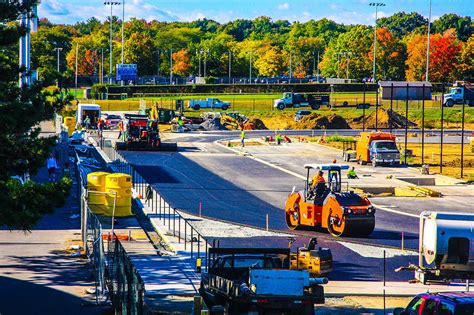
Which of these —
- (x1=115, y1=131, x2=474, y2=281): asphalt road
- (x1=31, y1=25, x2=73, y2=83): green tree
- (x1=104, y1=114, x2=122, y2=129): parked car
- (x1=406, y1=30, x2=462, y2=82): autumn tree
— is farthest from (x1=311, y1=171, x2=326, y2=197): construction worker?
(x1=406, y1=30, x2=462, y2=82): autumn tree

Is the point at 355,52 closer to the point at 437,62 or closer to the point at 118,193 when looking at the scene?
the point at 437,62

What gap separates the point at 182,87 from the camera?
459 feet

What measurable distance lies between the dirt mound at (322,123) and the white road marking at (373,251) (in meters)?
65.6

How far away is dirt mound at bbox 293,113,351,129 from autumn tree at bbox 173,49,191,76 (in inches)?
2984

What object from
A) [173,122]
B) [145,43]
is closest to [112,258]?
[173,122]

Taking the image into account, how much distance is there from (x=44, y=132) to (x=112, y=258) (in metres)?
57.2

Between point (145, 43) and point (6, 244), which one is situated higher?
point (145, 43)

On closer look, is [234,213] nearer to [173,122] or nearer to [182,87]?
[173,122]

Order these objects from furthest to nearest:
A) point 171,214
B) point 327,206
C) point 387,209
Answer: point 387,209 < point 171,214 < point 327,206

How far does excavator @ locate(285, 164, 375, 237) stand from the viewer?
35.3m

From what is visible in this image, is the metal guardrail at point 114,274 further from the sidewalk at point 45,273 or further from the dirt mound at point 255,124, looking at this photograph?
the dirt mound at point 255,124

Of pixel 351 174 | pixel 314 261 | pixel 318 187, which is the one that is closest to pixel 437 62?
pixel 351 174

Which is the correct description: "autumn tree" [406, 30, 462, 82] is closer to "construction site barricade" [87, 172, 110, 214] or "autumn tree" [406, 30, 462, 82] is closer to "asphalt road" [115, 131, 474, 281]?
"asphalt road" [115, 131, 474, 281]

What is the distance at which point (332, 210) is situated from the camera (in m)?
35.9
